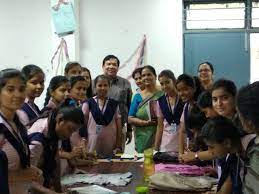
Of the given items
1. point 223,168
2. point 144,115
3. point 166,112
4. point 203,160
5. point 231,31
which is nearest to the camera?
point 223,168

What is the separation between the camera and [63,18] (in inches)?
207

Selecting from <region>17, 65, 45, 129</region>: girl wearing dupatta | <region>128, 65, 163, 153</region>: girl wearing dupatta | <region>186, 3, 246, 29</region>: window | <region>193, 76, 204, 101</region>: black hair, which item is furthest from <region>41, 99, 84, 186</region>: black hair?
<region>186, 3, 246, 29</region>: window

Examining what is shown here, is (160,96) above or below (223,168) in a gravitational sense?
above

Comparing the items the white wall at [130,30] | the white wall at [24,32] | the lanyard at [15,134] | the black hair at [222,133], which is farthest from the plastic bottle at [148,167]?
the white wall at [24,32]

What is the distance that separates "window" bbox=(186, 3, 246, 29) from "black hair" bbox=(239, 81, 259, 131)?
360 cm

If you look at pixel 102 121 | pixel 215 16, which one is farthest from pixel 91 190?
pixel 215 16

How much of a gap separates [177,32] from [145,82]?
1.56 metres

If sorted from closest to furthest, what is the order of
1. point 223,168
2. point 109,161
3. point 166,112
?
point 223,168 → point 109,161 → point 166,112

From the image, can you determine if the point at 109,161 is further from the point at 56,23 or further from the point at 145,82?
the point at 56,23

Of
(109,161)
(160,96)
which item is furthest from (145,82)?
(109,161)

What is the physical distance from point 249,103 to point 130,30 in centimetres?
369

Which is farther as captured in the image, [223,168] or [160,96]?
[160,96]

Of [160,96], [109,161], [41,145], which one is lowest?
[109,161]

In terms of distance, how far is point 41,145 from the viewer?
217 centimetres
